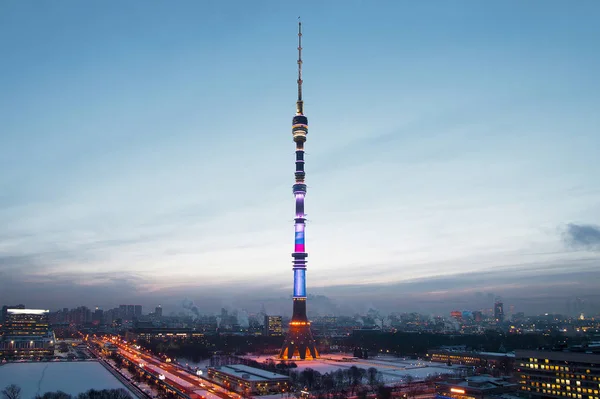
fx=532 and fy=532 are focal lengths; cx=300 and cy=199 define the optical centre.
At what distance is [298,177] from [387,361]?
122ft

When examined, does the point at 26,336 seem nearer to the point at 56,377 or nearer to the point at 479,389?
the point at 56,377

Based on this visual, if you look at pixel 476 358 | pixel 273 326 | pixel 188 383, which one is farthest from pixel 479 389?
pixel 273 326

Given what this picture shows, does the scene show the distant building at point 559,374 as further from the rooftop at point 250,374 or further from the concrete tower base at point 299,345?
the concrete tower base at point 299,345

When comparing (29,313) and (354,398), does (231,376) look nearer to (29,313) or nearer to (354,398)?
(354,398)

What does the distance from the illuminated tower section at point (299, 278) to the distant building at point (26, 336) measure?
1860 inches

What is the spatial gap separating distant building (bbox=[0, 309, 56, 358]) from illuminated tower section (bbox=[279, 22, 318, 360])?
47.3m

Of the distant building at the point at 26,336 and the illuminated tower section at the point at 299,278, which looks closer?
the illuminated tower section at the point at 299,278

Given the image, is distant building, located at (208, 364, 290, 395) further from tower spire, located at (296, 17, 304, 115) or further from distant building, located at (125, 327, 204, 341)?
distant building, located at (125, 327, 204, 341)

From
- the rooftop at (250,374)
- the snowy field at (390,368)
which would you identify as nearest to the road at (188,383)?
the rooftop at (250,374)

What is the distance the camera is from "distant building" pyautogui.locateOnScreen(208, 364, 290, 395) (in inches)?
2303

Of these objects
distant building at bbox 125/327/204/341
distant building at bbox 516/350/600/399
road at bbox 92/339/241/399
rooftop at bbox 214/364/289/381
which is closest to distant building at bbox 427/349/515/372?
distant building at bbox 516/350/600/399

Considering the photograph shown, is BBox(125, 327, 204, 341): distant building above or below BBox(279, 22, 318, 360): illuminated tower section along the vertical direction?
below

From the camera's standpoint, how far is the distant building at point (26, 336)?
102062 millimetres

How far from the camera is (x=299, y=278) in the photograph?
9694cm
